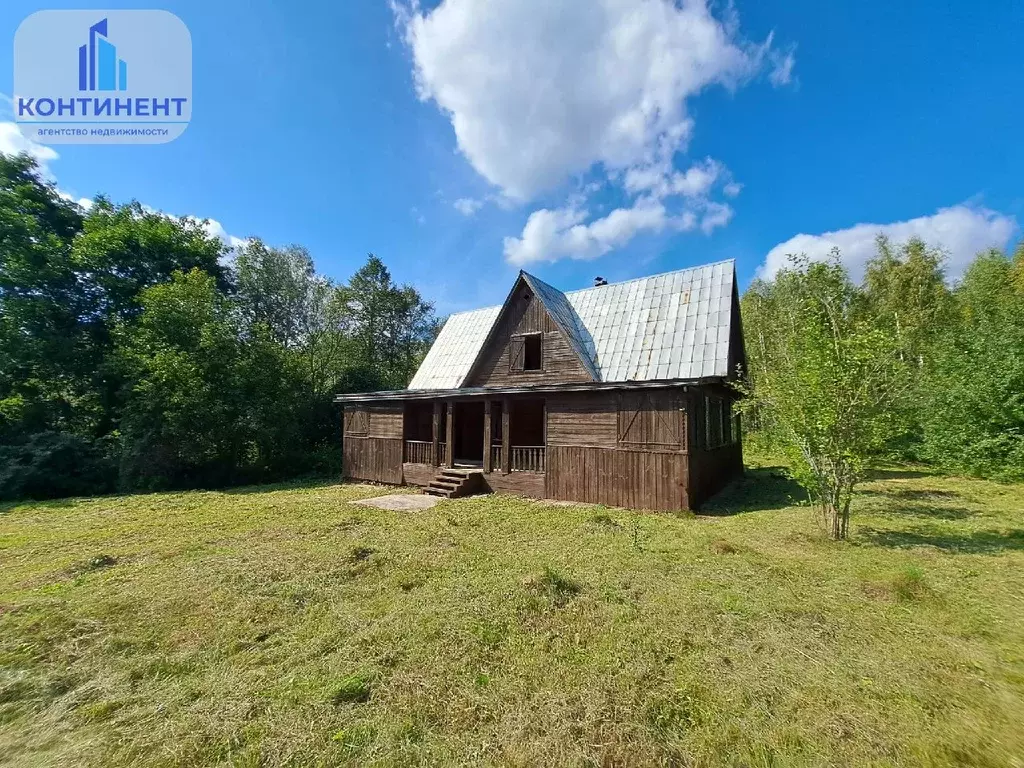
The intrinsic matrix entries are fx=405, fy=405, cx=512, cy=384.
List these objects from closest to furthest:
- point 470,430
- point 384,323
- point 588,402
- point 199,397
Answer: point 588,402, point 199,397, point 470,430, point 384,323

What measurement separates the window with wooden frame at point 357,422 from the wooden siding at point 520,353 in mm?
4821

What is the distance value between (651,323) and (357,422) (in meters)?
12.3

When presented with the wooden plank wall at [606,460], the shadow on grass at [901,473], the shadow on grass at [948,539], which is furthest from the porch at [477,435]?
the shadow on grass at [901,473]

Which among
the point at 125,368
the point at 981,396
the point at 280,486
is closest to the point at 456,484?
the point at 280,486

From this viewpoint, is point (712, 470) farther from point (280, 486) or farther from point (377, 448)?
A: point (280, 486)

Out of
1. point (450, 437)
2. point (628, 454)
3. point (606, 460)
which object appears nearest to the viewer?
point (628, 454)

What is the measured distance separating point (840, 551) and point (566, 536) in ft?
15.7

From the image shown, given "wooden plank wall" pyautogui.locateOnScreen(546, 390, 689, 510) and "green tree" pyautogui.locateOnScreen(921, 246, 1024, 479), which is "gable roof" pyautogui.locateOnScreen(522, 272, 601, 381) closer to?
"wooden plank wall" pyautogui.locateOnScreen(546, 390, 689, 510)

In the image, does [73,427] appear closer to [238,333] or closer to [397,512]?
[238,333]

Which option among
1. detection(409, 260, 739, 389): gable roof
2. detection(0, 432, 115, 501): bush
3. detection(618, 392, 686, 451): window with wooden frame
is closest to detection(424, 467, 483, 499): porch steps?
detection(409, 260, 739, 389): gable roof

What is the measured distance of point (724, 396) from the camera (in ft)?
46.5

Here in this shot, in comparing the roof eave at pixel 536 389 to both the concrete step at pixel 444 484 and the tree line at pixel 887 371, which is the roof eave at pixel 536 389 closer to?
the tree line at pixel 887 371

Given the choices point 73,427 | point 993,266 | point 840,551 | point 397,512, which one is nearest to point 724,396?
point 840,551

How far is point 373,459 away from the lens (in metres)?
16.4
